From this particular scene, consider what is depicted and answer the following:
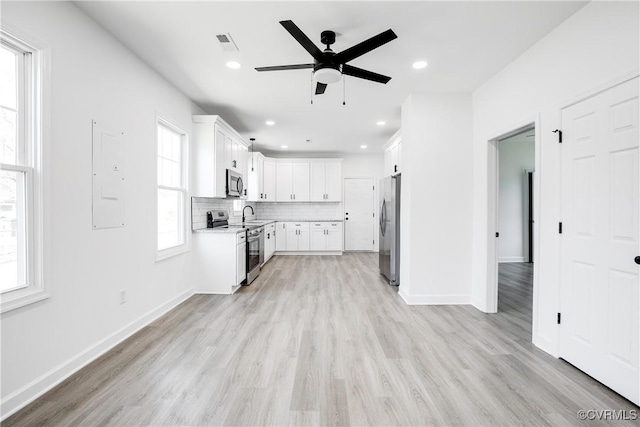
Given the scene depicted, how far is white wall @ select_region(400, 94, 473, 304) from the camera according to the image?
364cm

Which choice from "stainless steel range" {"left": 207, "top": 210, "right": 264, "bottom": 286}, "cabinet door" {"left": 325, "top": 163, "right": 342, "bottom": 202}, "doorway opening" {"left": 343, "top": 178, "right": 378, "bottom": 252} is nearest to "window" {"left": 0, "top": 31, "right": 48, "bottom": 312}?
"stainless steel range" {"left": 207, "top": 210, "right": 264, "bottom": 286}

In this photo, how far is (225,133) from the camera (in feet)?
14.9

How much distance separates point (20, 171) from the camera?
1770 mm

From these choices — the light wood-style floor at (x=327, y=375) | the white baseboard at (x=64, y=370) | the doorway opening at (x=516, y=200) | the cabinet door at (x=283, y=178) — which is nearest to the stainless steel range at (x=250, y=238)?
the light wood-style floor at (x=327, y=375)

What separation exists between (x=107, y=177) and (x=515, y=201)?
7167 millimetres

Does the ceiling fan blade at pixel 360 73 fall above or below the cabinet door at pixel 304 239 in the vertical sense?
above

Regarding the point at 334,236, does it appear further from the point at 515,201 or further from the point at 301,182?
the point at 515,201

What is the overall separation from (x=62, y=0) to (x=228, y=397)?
2912 millimetres

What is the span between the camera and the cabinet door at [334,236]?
730 cm

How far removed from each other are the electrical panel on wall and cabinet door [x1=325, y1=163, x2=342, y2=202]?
5276 mm

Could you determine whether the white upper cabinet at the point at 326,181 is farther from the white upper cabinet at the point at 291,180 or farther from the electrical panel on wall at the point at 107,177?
the electrical panel on wall at the point at 107,177

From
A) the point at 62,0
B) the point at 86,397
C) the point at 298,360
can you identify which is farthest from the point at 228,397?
the point at 62,0

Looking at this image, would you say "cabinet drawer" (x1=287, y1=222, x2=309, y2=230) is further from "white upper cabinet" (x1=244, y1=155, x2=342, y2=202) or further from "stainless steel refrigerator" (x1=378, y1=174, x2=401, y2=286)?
"stainless steel refrigerator" (x1=378, y1=174, x2=401, y2=286)

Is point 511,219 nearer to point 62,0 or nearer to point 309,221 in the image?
point 309,221
